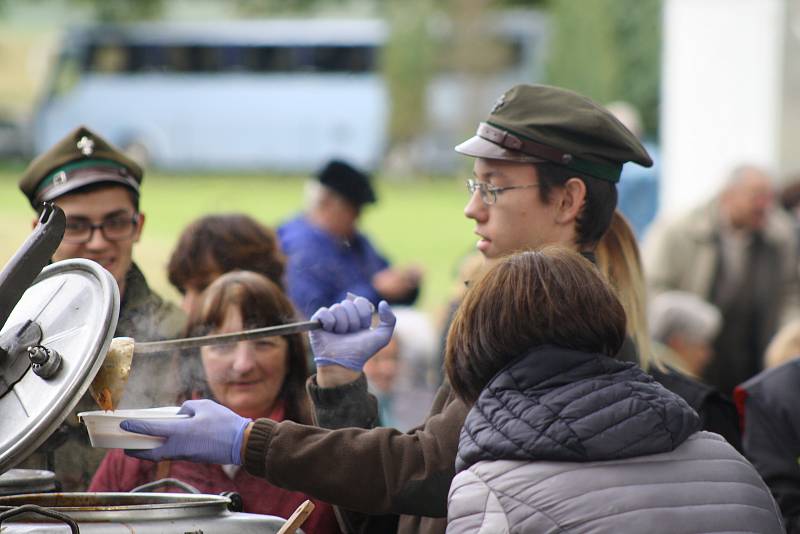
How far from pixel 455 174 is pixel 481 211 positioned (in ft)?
128

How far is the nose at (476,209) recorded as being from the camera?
3.12 m

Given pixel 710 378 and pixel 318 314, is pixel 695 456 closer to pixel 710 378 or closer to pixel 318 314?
pixel 318 314

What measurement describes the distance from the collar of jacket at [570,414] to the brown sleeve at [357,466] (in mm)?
236

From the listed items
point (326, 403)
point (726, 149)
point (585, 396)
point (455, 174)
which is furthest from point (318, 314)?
point (455, 174)

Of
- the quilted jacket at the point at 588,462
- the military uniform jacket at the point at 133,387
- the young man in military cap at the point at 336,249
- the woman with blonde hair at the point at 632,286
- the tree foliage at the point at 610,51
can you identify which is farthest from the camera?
the tree foliage at the point at 610,51

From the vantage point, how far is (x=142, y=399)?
2805mm

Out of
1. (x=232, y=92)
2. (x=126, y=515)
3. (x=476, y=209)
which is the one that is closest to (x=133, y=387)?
(x=126, y=515)

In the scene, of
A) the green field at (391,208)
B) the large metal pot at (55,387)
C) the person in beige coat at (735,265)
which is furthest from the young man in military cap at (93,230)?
the green field at (391,208)

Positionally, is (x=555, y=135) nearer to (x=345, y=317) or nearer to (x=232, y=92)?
(x=345, y=317)

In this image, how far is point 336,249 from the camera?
6.82m

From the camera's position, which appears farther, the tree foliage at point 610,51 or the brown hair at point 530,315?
the tree foliage at point 610,51

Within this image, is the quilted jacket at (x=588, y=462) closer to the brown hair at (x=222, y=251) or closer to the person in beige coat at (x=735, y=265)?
the brown hair at (x=222, y=251)

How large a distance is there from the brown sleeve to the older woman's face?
20.6 inches

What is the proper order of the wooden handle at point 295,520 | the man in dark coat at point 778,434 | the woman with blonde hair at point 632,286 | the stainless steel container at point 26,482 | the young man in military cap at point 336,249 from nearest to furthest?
the wooden handle at point 295,520 < the stainless steel container at point 26,482 < the woman with blonde hair at point 632,286 < the man in dark coat at point 778,434 < the young man in military cap at point 336,249
